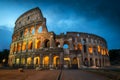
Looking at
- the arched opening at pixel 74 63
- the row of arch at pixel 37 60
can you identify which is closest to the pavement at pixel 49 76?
the arched opening at pixel 74 63

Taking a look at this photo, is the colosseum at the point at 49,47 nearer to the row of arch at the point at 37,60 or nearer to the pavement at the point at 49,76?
the row of arch at the point at 37,60

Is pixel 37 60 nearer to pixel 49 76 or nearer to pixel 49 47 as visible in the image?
pixel 49 47

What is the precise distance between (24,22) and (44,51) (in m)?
13.8

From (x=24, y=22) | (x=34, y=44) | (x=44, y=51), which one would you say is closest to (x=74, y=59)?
(x=44, y=51)

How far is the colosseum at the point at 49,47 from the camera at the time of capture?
2606 cm

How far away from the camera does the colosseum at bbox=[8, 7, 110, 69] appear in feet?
85.5

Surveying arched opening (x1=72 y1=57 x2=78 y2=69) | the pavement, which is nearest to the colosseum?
arched opening (x1=72 y1=57 x2=78 y2=69)

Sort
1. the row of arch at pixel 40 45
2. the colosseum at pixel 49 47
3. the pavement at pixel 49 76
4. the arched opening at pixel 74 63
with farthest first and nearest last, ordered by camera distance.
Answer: the row of arch at pixel 40 45 → the colosseum at pixel 49 47 → the arched opening at pixel 74 63 → the pavement at pixel 49 76

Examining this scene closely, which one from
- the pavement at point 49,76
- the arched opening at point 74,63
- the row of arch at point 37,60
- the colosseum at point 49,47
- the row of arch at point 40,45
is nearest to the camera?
the pavement at point 49,76

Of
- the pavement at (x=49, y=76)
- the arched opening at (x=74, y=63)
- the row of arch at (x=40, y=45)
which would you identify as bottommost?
the arched opening at (x=74, y=63)

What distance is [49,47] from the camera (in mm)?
28125

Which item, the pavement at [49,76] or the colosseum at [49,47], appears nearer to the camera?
the pavement at [49,76]

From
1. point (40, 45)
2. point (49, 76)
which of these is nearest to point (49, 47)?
point (40, 45)

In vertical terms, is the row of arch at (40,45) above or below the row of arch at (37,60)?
above
